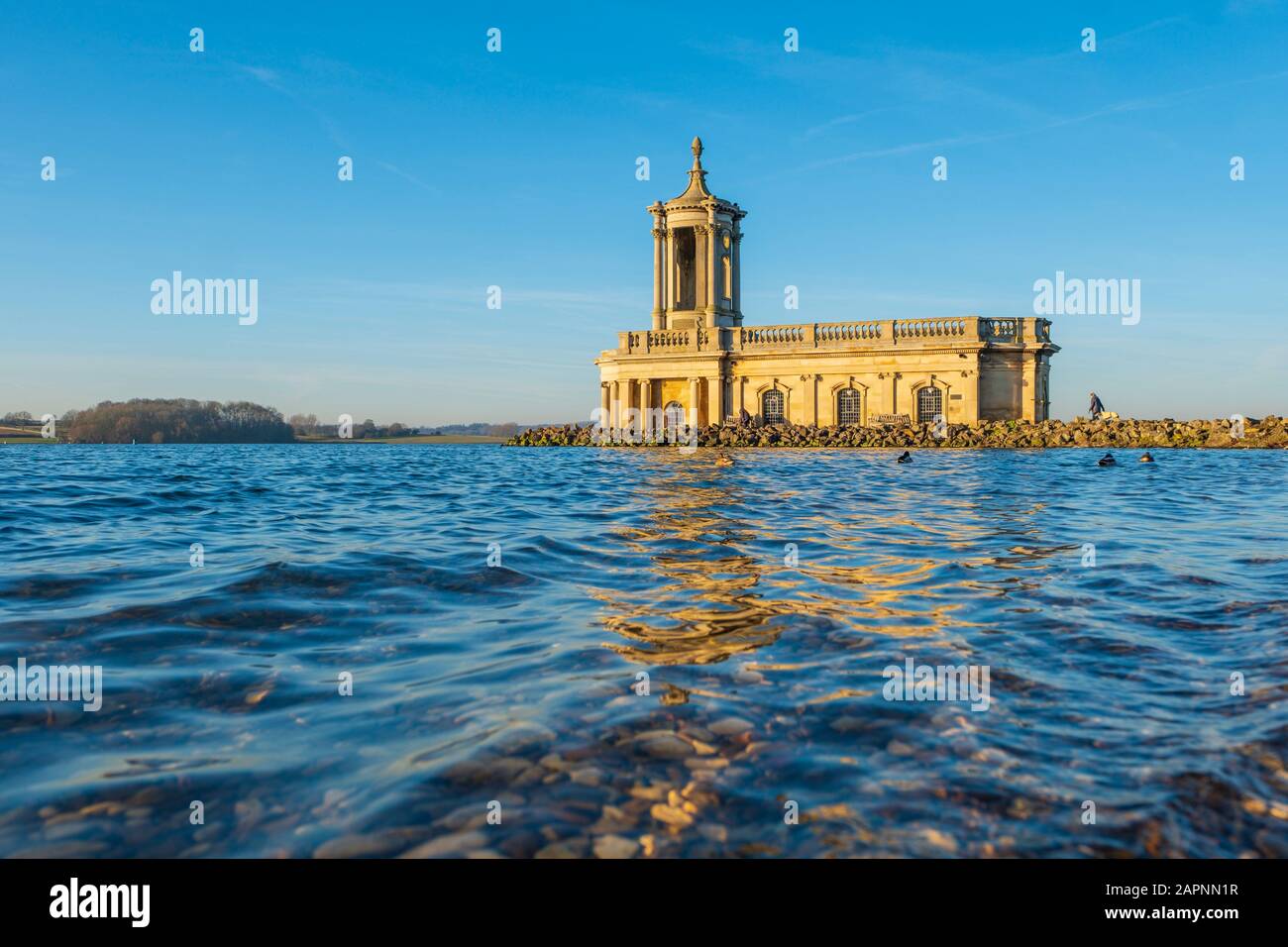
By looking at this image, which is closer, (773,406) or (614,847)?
(614,847)

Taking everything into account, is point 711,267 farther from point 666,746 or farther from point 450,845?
point 450,845

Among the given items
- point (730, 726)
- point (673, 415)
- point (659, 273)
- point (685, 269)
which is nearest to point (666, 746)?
point (730, 726)

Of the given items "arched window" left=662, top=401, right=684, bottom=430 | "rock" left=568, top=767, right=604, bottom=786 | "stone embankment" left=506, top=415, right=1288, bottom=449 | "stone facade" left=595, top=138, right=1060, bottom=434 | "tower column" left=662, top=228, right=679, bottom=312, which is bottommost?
"rock" left=568, top=767, right=604, bottom=786

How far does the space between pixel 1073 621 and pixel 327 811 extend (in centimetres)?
556

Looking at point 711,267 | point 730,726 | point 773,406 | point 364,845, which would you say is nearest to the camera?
point 364,845

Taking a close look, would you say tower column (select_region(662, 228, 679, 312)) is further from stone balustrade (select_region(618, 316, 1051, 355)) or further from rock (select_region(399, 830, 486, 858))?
rock (select_region(399, 830, 486, 858))

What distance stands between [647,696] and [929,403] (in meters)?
49.1

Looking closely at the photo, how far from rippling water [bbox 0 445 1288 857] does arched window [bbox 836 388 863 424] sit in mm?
41904

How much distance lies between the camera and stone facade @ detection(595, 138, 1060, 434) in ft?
163

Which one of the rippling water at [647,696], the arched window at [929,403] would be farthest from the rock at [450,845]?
the arched window at [929,403]

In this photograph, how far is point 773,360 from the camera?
55.1 m

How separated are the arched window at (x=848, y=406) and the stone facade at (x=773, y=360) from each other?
0.20ft

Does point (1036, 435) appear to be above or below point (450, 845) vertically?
above

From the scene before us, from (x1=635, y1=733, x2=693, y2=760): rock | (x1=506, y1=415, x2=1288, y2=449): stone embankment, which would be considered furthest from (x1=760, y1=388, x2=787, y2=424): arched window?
(x1=635, y1=733, x2=693, y2=760): rock
